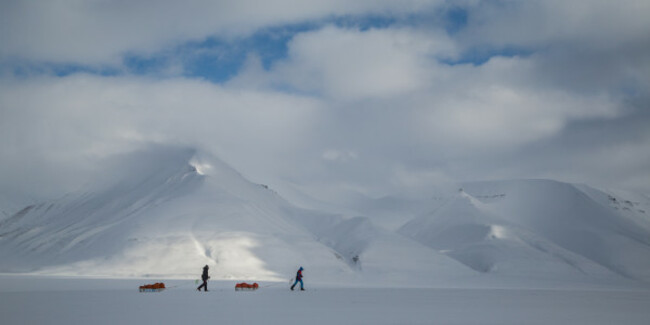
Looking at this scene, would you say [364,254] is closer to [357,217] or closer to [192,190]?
[357,217]

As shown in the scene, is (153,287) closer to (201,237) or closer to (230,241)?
(230,241)

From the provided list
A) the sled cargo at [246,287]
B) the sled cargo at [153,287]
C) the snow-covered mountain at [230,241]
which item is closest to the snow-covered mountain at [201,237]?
the snow-covered mountain at [230,241]

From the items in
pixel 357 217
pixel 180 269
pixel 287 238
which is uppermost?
pixel 357 217

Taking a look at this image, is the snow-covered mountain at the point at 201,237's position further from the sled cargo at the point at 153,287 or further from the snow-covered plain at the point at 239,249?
the sled cargo at the point at 153,287

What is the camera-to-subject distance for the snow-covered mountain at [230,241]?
108312 mm

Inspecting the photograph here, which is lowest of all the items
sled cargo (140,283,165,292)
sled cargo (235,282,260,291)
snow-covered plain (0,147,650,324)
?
sled cargo (140,283,165,292)

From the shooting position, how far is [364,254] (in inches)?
5015

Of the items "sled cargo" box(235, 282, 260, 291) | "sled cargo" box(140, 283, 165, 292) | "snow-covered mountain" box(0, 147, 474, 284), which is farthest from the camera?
"snow-covered mountain" box(0, 147, 474, 284)

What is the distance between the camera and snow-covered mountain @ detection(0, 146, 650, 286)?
355 feet

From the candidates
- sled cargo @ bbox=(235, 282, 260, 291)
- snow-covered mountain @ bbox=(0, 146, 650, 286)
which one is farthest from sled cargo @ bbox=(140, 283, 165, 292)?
snow-covered mountain @ bbox=(0, 146, 650, 286)

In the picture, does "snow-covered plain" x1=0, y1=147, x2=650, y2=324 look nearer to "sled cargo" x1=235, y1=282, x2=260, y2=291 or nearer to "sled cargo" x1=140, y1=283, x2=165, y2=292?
"sled cargo" x1=235, y1=282, x2=260, y2=291

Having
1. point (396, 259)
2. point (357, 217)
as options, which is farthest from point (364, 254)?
point (357, 217)

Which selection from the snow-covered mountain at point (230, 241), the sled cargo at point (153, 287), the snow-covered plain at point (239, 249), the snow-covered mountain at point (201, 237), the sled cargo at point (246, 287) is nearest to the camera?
the sled cargo at point (153, 287)

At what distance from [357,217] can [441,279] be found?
1757 inches
